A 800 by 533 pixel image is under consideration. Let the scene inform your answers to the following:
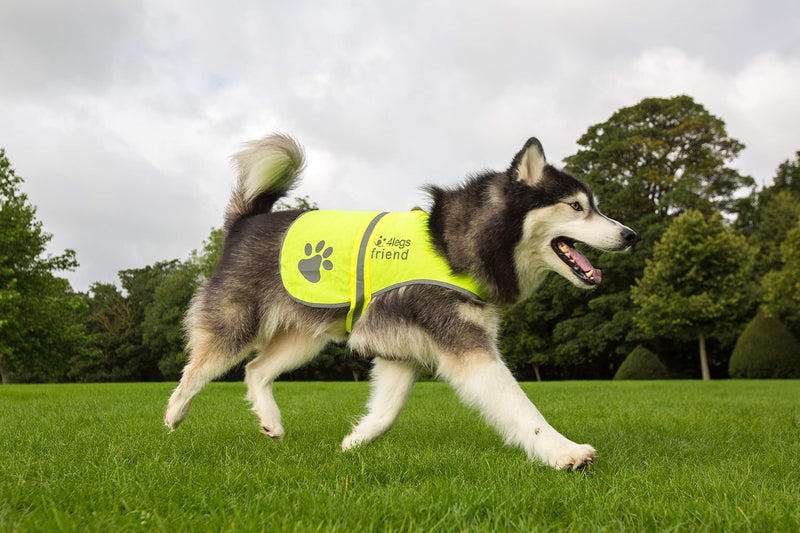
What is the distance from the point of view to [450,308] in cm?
352

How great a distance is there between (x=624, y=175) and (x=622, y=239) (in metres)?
30.0

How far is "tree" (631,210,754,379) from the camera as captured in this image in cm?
2502

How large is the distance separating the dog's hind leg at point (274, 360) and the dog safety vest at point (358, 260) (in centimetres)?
59

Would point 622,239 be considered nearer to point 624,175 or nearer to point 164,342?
point 624,175

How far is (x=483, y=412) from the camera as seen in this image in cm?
335

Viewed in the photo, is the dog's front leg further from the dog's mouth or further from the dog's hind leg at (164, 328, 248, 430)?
the dog's hind leg at (164, 328, 248, 430)

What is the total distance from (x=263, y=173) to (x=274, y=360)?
4.79ft

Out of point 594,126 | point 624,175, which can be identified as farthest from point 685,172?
point 594,126

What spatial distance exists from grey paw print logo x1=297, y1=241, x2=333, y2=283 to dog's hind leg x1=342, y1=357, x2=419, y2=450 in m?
0.70

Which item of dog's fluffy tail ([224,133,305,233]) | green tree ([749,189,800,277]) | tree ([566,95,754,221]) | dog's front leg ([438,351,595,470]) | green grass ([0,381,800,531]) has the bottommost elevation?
green grass ([0,381,800,531])

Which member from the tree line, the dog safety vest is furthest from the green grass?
the tree line

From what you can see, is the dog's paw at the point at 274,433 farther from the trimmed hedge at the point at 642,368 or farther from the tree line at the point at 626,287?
the trimmed hedge at the point at 642,368

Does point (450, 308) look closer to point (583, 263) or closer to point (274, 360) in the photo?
point (583, 263)

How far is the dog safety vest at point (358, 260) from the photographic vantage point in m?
3.69
